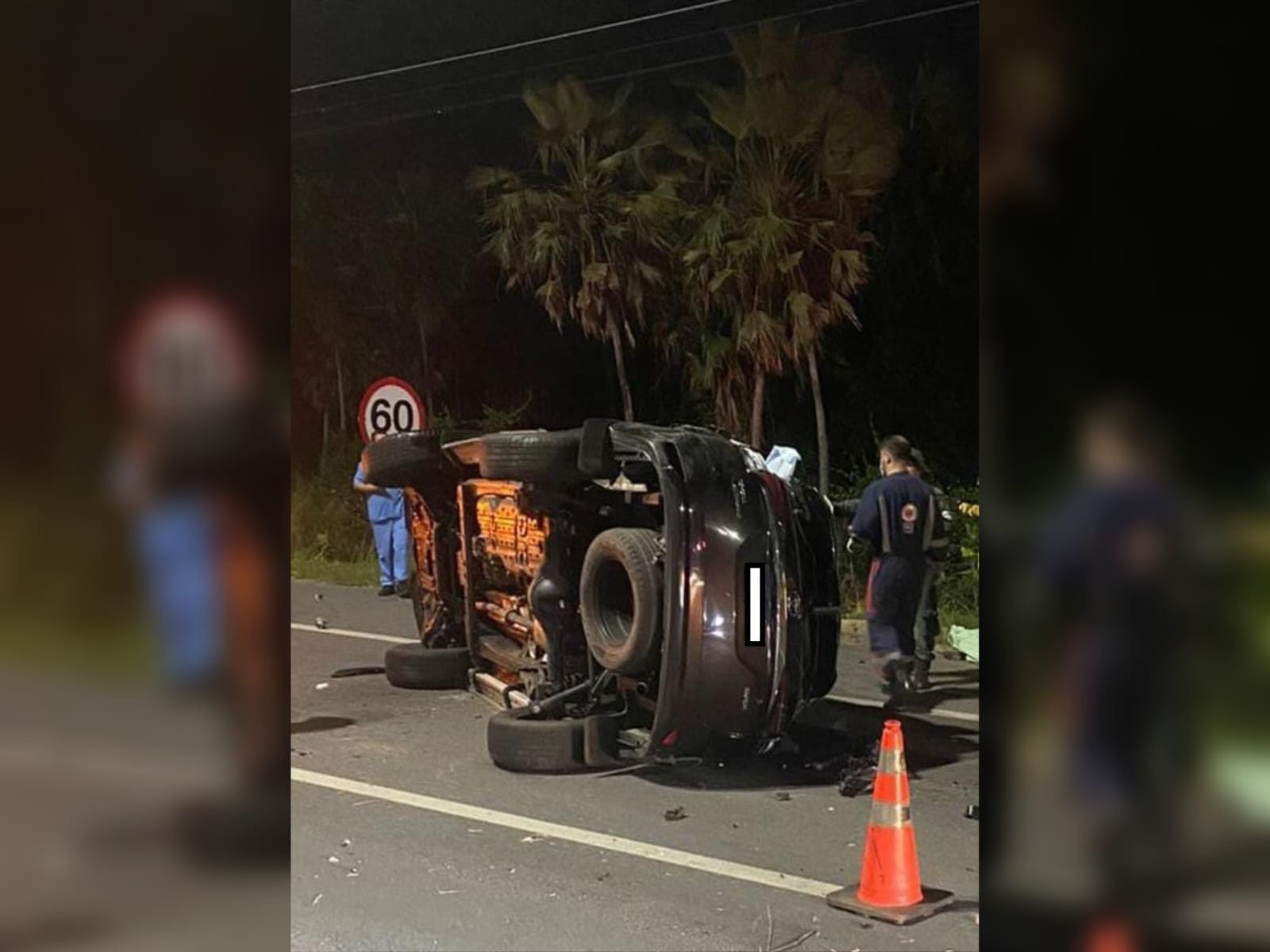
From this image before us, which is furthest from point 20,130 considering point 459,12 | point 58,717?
point 58,717

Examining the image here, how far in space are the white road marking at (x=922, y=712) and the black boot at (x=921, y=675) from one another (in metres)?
0.06

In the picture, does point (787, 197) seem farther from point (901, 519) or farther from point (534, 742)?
point (534, 742)

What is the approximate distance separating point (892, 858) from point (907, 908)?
0.12m

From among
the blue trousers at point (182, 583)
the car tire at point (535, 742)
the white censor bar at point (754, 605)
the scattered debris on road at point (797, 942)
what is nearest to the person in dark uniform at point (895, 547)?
the white censor bar at point (754, 605)

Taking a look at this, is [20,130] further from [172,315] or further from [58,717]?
[58,717]

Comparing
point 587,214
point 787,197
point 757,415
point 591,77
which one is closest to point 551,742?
point 757,415

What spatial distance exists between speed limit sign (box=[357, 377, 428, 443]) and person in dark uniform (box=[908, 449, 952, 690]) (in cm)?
143

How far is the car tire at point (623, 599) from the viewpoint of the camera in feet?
10.0

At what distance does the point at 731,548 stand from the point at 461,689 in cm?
94

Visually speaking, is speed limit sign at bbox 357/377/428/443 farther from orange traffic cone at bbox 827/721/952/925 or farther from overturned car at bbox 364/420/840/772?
orange traffic cone at bbox 827/721/952/925

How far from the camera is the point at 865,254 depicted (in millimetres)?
2812

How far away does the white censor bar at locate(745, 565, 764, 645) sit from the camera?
2969 millimetres

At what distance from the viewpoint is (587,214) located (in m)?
3.16

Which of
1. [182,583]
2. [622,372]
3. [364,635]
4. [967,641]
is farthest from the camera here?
[182,583]
